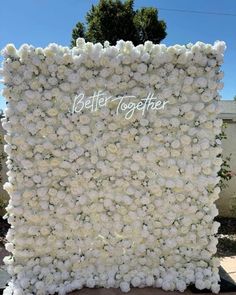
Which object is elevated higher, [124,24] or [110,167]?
[124,24]

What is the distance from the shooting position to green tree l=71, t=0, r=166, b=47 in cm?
1089

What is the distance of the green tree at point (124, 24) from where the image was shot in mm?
10891

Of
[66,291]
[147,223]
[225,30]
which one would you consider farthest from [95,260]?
[225,30]

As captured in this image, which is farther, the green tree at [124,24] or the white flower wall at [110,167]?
the green tree at [124,24]

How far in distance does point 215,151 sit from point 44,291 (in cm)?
182

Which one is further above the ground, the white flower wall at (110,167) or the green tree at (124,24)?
the green tree at (124,24)

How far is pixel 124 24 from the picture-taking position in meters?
10.9

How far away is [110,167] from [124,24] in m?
8.56

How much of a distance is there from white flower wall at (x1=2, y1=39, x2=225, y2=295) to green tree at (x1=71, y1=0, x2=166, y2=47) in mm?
8010

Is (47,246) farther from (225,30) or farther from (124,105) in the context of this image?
(225,30)

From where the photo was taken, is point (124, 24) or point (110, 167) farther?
point (124, 24)

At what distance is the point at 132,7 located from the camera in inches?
444

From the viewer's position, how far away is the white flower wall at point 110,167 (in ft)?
10.1

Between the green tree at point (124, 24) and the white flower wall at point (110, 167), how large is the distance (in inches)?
315
